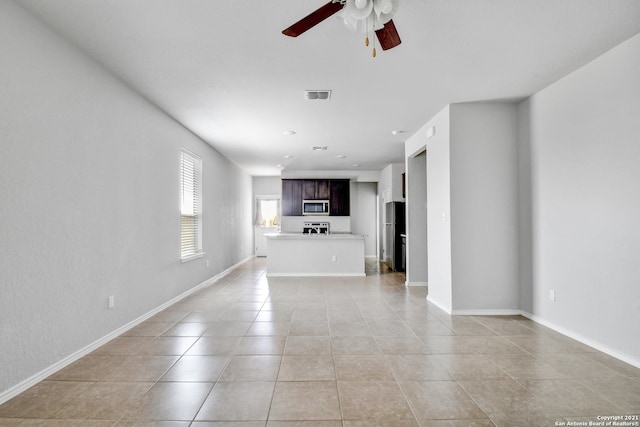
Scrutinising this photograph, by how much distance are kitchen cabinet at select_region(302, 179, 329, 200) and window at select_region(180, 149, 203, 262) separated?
3.91m

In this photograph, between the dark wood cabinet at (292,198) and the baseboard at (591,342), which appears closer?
the baseboard at (591,342)

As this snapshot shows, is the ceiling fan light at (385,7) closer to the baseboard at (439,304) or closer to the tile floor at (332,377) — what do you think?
the tile floor at (332,377)

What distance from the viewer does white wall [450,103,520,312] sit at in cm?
417

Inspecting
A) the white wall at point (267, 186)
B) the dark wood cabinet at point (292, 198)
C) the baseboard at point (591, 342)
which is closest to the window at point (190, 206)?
the dark wood cabinet at point (292, 198)

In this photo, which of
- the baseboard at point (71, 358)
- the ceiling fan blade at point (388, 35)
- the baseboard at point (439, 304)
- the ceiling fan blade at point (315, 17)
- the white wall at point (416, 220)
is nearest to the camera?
the ceiling fan blade at point (315, 17)

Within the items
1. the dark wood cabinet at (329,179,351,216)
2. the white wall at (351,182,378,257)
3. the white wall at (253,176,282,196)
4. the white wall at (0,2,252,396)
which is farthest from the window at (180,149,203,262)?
the white wall at (351,182,378,257)

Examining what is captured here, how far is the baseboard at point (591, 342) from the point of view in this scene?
272 centimetres

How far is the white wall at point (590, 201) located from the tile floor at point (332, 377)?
32cm

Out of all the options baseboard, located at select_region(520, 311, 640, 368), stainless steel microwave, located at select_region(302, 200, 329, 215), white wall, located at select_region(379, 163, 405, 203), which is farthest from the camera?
stainless steel microwave, located at select_region(302, 200, 329, 215)

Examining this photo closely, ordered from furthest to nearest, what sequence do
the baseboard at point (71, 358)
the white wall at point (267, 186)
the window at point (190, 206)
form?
1. the white wall at point (267, 186)
2. the window at point (190, 206)
3. the baseboard at point (71, 358)

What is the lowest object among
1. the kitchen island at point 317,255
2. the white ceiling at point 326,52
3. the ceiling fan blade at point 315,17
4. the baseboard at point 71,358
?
the baseboard at point 71,358

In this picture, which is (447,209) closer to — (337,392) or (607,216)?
(607,216)

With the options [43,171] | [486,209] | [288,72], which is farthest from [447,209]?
[43,171]

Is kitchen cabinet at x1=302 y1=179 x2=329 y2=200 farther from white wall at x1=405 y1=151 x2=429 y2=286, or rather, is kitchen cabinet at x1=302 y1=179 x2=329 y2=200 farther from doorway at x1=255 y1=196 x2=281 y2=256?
white wall at x1=405 y1=151 x2=429 y2=286
